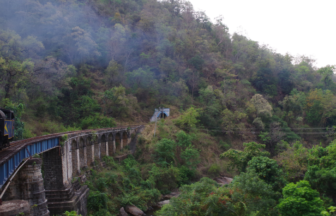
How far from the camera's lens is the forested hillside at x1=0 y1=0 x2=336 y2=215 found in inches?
921

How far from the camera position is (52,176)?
18328 millimetres

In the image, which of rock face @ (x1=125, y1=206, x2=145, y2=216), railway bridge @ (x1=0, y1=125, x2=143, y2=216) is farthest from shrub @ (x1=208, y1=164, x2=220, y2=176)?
rock face @ (x1=125, y1=206, x2=145, y2=216)

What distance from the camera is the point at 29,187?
13.7 m

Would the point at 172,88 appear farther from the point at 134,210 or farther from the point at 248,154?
the point at 134,210

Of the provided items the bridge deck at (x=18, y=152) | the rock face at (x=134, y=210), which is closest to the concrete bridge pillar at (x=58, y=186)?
the bridge deck at (x=18, y=152)

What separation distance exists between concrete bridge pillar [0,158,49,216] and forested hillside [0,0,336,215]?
24.2ft

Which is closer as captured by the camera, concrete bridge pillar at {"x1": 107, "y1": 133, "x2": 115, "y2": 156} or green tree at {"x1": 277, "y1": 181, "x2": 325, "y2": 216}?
green tree at {"x1": 277, "y1": 181, "x2": 325, "y2": 216}

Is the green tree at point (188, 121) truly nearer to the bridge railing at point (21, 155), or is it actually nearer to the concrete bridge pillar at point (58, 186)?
the concrete bridge pillar at point (58, 186)

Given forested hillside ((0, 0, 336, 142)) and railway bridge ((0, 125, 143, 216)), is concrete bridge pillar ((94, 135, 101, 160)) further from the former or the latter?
forested hillside ((0, 0, 336, 142))

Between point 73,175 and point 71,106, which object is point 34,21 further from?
point 73,175

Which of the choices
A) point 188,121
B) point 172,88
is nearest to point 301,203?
point 188,121

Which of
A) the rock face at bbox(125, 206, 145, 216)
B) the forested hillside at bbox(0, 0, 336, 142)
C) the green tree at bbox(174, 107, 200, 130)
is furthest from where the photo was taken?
the green tree at bbox(174, 107, 200, 130)

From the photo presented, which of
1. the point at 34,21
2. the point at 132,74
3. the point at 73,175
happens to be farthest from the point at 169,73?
the point at 73,175

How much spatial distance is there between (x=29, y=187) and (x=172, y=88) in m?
37.7
